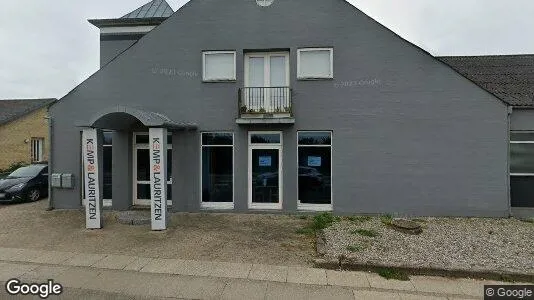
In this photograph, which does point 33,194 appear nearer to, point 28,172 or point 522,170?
point 28,172

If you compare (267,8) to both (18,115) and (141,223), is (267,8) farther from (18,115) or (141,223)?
(18,115)

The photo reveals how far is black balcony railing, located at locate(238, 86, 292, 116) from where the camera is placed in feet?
34.0

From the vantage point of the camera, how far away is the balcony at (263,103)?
10215mm

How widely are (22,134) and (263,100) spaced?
2081cm

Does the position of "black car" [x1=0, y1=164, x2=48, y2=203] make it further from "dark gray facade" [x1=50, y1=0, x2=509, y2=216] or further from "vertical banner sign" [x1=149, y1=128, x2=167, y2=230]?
"vertical banner sign" [x1=149, y1=128, x2=167, y2=230]

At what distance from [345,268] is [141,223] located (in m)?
5.78

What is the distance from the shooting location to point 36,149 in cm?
2380

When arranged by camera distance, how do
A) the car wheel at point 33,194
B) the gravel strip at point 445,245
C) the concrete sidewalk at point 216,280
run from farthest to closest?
the car wheel at point 33,194 → the gravel strip at point 445,245 → the concrete sidewalk at point 216,280

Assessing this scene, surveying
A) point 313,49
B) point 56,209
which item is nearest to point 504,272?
point 313,49

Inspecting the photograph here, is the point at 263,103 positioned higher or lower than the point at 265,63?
lower

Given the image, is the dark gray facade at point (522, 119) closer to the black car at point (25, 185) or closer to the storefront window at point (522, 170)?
the storefront window at point (522, 170)

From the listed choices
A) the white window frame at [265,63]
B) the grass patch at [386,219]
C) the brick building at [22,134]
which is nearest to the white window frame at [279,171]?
the white window frame at [265,63]

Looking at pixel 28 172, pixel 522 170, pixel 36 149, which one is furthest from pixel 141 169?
pixel 36 149

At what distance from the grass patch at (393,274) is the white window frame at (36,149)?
2493 cm
